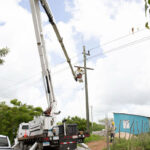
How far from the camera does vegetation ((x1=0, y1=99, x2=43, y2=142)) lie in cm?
2575

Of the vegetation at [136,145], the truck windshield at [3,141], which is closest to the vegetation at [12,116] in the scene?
the truck windshield at [3,141]

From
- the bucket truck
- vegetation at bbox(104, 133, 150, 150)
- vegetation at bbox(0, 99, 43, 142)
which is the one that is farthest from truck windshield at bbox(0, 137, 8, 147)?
vegetation at bbox(0, 99, 43, 142)

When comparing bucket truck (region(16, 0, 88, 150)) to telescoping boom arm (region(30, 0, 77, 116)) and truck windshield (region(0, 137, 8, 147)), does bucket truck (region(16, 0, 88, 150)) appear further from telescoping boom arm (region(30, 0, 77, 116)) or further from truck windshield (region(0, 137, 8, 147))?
truck windshield (region(0, 137, 8, 147))

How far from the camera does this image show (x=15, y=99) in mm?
28297

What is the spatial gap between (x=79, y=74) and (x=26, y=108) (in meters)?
14.1

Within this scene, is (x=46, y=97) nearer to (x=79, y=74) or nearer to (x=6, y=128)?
(x=79, y=74)

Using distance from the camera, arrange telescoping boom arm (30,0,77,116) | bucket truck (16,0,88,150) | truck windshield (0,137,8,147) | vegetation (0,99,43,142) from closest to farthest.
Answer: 1. truck windshield (0,137,8,147)
2. bucket truck (16,0,88,150)
3. telescoping boom arm (30,0,77,116)
4. vegetation (0,99,43,142)

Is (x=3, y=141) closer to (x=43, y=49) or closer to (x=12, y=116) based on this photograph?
(x=43, y=49)

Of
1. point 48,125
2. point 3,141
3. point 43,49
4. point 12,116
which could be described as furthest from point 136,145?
point 12,116

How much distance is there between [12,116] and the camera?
26172 mm

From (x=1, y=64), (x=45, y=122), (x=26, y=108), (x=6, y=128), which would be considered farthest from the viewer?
(x=26, y=108)

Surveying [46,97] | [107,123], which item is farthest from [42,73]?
[107,123]

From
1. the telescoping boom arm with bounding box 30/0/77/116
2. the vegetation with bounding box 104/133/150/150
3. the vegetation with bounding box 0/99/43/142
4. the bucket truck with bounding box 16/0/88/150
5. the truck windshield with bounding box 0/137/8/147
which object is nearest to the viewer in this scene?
the truck windshield with bounding box 0/137/8/147

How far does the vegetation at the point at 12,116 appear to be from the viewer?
25750 mm
